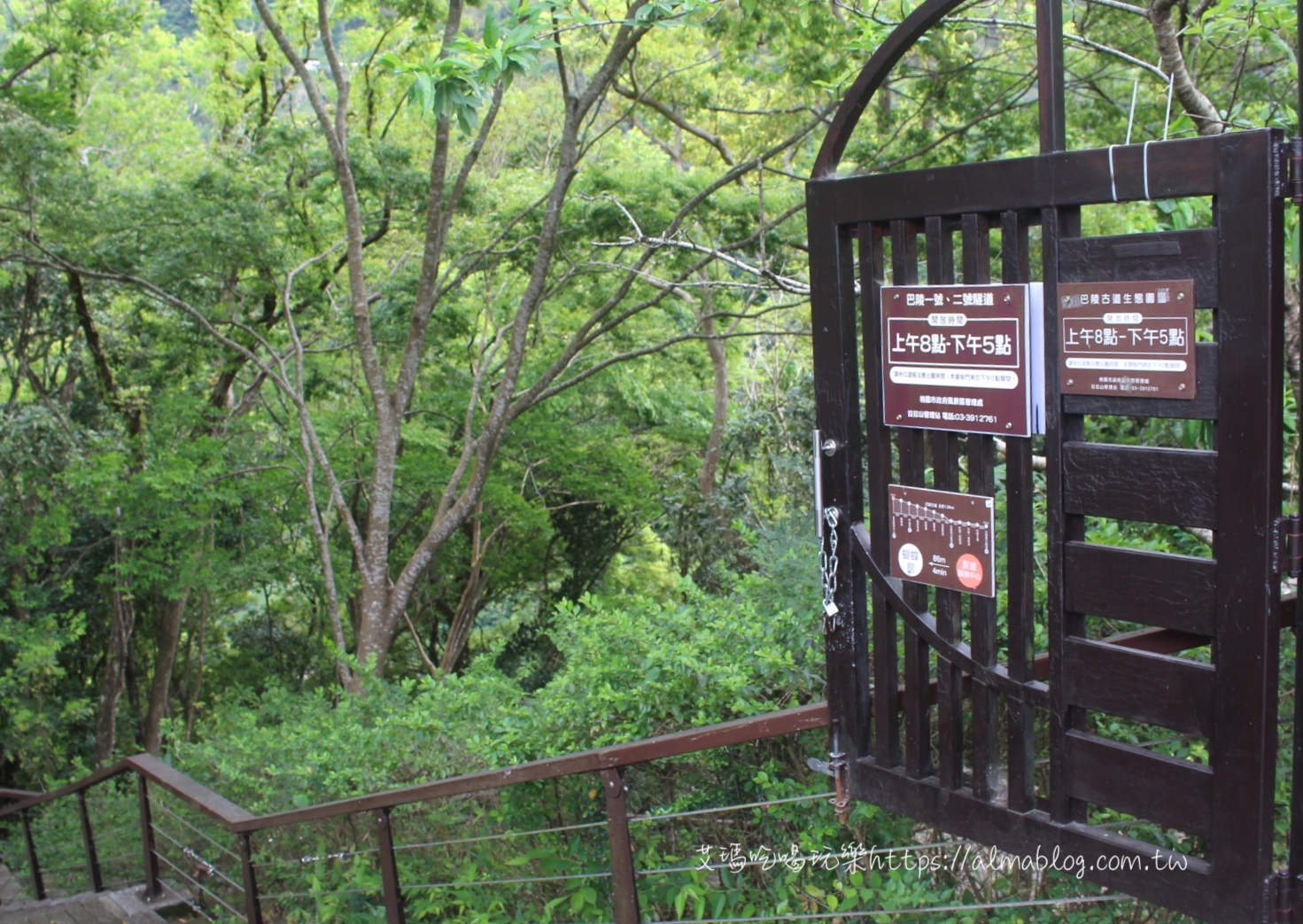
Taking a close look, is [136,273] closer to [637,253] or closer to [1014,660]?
[637,253]

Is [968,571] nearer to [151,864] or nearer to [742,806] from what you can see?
[742,806]

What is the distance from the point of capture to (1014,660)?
1.87 metres

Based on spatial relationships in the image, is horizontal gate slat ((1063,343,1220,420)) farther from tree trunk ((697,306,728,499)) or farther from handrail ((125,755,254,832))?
tree trunk ((697,306,728,499))

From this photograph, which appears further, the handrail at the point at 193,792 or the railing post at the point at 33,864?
the railing post at the point at 33,864

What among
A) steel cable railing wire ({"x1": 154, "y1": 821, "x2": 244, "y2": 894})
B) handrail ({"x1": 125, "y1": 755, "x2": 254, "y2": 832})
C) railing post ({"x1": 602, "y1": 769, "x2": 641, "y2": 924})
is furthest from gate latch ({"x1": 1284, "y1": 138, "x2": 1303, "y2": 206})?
steel cable railing wire ({"x1": 154, "y1": 821, "x2": 244, "y2": 894})

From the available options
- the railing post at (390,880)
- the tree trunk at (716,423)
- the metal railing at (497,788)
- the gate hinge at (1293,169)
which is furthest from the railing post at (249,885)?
the tree trunk at (716,423)

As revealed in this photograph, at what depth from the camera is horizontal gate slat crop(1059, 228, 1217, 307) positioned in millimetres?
1555

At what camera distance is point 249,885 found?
3809mm

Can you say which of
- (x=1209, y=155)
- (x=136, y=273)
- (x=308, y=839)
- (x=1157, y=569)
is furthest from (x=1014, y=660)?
(x=136, y=273)

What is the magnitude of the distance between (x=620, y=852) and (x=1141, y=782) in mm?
1217

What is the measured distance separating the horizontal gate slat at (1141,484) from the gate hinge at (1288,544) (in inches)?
3.4

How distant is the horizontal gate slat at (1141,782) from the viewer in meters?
1.64

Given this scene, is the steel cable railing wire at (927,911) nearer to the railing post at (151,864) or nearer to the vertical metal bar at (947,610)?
the vertical metal bar at (947,610)

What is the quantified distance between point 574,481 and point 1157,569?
32.9 ft
